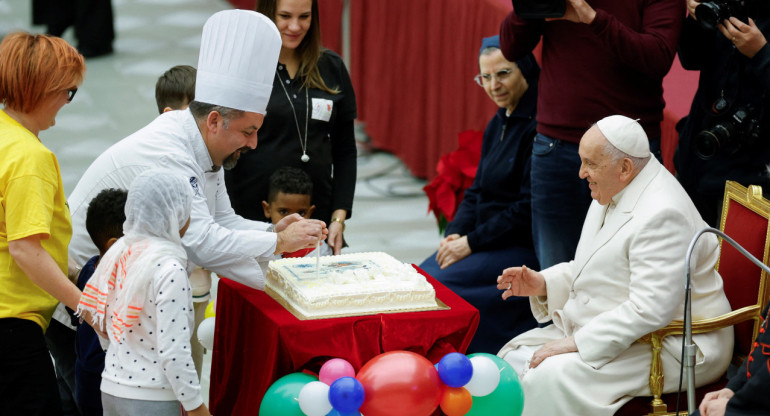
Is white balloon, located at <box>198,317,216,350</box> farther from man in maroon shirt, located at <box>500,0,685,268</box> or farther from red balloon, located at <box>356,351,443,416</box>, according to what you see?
man in maroon shirt, located at <box>500,0,685,268</box>

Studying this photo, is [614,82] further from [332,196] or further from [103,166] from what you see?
[103,166]

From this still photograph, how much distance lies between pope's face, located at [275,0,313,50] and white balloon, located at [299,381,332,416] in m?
1.59

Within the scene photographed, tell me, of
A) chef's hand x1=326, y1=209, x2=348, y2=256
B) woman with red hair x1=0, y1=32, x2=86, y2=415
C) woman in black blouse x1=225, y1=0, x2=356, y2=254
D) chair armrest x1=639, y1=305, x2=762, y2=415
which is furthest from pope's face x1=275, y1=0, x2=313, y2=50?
chair armrest x1=639, y1=305, x2=762, y2=415

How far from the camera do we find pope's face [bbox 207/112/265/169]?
3381 millimetres

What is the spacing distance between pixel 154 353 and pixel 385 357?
0.68 meters

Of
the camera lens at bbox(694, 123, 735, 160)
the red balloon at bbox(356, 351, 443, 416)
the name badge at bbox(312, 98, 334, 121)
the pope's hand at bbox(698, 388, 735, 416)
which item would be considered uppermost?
the camera lens at bbox(694, 123, 735, 160)

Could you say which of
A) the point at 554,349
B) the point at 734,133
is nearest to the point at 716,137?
the point at 734,133

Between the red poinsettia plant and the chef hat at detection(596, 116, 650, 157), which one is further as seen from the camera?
the red poinsettia plant

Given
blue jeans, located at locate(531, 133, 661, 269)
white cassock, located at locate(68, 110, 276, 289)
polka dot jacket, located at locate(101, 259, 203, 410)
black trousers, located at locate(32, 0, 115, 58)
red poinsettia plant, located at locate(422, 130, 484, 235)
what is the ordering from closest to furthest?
1. polka dot jacket, located at locate(101, 259, 203, 410)
2. white cassock, located at locate(68, 110, 276, 289)
3. blue jeans, located at locate(531, 133, 661, 269)
4. red poinsettia plant, located at locate(422, 130, 484, 235)
5. black trousers, located at locate(32, 0, 115, 58)

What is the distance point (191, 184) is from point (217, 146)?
0.16m

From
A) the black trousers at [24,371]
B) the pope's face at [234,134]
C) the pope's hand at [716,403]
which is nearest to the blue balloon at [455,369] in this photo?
the pope's hand at [716,403]

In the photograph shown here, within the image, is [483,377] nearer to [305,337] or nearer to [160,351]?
[305,337]

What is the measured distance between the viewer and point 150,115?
27.6 ft

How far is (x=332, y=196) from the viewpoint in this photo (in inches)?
172
